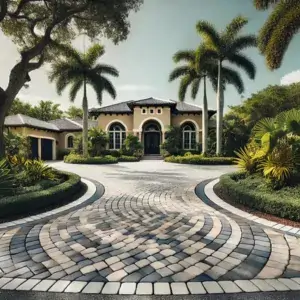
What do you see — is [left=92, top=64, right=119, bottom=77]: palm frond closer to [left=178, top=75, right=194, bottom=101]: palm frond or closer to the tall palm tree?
the tall palm tree

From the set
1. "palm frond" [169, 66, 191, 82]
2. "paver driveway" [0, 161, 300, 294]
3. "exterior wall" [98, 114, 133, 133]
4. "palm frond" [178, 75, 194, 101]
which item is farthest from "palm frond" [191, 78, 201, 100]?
"paver driveway" [0, 161, 300, 294]

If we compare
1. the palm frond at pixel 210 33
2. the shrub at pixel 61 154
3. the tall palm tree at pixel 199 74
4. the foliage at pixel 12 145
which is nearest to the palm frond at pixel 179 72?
the tall palm tree at pixel 199 74

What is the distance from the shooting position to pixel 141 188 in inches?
354

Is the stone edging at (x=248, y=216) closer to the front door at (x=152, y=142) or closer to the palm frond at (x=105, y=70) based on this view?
the palm frond at (x=105, y=70)

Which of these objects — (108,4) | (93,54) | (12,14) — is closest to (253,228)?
(108,4)

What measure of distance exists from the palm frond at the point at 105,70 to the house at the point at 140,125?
5.54 meters

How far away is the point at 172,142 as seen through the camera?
2720 centimetres

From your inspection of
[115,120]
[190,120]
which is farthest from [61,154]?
[190,120]

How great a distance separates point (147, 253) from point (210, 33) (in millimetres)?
21756

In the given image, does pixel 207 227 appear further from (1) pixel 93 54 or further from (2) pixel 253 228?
(1) pixel 93 54

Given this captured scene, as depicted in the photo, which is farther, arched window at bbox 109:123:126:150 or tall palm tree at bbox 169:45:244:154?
arched window at bbox 109:123:126:150

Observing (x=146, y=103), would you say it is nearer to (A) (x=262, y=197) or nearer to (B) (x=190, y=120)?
(B) (x=190, y=120)

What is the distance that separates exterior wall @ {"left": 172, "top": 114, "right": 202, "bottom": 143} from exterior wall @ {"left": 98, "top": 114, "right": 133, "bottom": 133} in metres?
5.80

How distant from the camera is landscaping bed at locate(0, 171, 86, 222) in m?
5.59
